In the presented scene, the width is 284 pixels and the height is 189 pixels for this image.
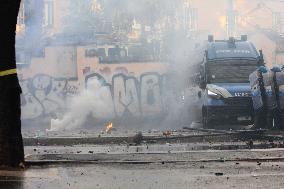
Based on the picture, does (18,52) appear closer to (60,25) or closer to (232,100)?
(60,25)

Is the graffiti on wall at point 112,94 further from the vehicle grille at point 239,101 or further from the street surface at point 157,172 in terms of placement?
the street surface at point 157,172

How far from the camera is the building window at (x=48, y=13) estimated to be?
120 ft

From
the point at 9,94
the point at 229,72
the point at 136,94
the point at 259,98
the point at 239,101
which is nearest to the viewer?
the point at 9,94

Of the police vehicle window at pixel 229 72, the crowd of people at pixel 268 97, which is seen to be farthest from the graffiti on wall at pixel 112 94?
the crowd of people at pixel 268 97

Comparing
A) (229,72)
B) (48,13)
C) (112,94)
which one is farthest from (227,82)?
(48,13)

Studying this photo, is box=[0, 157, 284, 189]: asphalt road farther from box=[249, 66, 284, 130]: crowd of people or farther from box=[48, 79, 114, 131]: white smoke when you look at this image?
box=[48, 79, 114, 131]: white smoke

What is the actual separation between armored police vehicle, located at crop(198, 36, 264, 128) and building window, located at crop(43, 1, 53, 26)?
20577 mm

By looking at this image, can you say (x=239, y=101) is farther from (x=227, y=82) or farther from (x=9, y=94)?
(x=9, y=94)

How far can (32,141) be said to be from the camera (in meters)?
13.9

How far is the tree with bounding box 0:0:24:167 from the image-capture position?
22.5ft

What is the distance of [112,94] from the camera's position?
88.8 ft

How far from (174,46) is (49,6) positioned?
1315 cm

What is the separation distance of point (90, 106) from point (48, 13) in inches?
573

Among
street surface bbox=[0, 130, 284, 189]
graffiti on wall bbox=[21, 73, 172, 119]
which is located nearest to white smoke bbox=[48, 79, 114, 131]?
graffiti on wall bbox=[21, 73, 172, 119]
